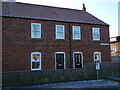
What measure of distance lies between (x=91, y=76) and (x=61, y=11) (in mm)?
10980

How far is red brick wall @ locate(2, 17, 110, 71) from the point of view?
50.9ft

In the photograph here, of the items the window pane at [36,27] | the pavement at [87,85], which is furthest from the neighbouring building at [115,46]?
the window pane at [36,27]

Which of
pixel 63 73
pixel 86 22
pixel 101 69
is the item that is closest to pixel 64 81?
pixel 63 73

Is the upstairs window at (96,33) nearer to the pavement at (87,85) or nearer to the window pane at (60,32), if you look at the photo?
the window pane at (60,32)

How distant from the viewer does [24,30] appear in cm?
1636

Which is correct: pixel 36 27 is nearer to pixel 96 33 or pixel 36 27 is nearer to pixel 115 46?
pixel 96 33

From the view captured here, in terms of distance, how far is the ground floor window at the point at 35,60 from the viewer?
54.2 ft

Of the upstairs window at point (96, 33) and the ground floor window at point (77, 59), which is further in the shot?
the upstairs window at point (96, 33)

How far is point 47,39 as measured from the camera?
17422mm

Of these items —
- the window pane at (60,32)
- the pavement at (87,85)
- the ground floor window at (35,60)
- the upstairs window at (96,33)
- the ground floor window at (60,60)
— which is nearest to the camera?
the pavement at (87,85)

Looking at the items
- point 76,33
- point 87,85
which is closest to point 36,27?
point 76,33

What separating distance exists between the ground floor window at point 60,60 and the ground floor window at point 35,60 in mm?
2119

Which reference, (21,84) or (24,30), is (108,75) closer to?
(21,84)

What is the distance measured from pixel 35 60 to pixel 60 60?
122 inches
